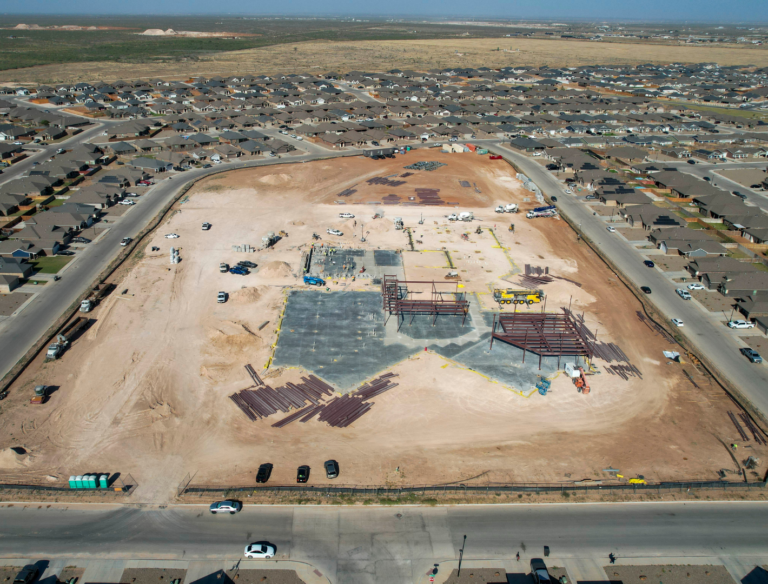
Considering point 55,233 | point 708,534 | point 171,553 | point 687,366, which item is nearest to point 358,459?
point 171,553

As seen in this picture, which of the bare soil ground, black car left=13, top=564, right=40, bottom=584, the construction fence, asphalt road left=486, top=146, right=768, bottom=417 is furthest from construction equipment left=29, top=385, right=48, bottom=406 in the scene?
asphalt road left=486, top=146, right=768, bottom=417

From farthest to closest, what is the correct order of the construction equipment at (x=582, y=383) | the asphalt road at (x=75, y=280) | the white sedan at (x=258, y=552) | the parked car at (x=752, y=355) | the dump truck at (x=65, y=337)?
the asphalt road at (x=75, y=280)
the parked car at (x=752, y=355)
the dump truck at (x=65, y=337)
the construction equipment at (x=582, y=383)
the white sedan at (x=258, y=552)

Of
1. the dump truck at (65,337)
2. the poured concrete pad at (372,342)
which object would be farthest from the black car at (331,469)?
the dump truck at (65,337)

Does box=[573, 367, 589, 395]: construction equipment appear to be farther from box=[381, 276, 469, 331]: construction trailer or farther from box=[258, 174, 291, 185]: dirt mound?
box=[258, 174, 291, 185]: dirt mound

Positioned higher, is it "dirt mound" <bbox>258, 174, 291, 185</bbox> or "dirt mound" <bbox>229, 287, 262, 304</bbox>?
"dirt mound" <bbox>258, 174, 291, 185</bbox>

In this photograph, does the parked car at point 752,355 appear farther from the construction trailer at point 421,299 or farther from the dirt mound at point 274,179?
the dirt mound at point 274,179

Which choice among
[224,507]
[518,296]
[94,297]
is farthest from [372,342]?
[94,297]

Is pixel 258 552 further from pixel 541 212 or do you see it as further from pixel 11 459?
pixel 541 212
